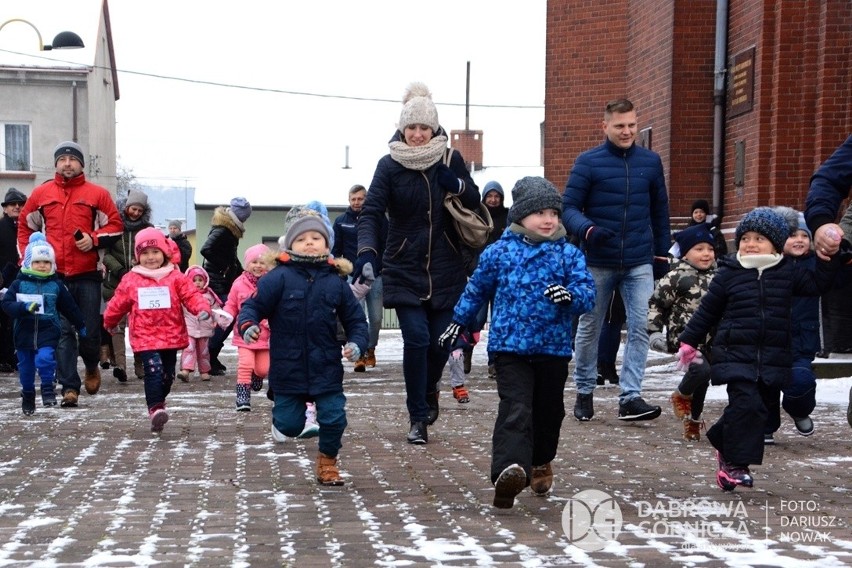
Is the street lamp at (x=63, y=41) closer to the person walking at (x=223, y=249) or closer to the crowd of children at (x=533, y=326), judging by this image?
the person walking at (x=223, y=249)

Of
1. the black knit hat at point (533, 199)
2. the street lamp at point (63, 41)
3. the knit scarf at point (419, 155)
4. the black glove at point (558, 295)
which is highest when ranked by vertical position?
the street lamp at point (63, 41)

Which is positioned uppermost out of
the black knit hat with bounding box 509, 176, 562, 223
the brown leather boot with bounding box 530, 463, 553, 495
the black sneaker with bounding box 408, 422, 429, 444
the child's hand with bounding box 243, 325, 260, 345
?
the black knit hat with bounding box 509, 176, 562, 223

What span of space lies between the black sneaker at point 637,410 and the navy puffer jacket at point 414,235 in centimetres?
177

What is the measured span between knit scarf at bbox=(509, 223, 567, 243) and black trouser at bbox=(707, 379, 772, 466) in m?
1.16

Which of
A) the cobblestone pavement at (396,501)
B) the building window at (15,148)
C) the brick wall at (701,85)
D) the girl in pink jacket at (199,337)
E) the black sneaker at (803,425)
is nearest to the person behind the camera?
the cobblestone pavement at (396,501)

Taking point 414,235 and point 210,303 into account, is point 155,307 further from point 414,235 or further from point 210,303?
point 210,303

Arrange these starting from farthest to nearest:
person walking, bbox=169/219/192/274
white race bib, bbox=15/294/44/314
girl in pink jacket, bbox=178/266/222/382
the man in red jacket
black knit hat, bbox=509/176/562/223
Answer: person walking, bbox=169/219/192/274 → girl in pink jacket, bbox=178/266/222/382 → the man in red jacket → white race bib, bbox=15/294/44/314 → black knit hat, bbox=509/176/562/223

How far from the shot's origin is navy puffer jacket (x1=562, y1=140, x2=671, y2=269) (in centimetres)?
973

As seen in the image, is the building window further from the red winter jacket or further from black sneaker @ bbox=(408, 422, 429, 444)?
black sneaker @ bbox=(408, 422, 429, 444)

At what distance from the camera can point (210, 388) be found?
13555 mm

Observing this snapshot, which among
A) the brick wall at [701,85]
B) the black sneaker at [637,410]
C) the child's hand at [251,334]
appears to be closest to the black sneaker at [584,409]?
the black sneaker at [637,410]

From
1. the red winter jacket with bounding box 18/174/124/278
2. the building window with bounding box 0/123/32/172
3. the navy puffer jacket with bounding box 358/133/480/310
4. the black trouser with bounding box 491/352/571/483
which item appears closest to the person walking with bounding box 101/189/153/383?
the red winter jacket with bounding box 18/174/124/278

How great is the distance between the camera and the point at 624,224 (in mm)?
9734

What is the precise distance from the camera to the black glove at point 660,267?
9.94 meters
